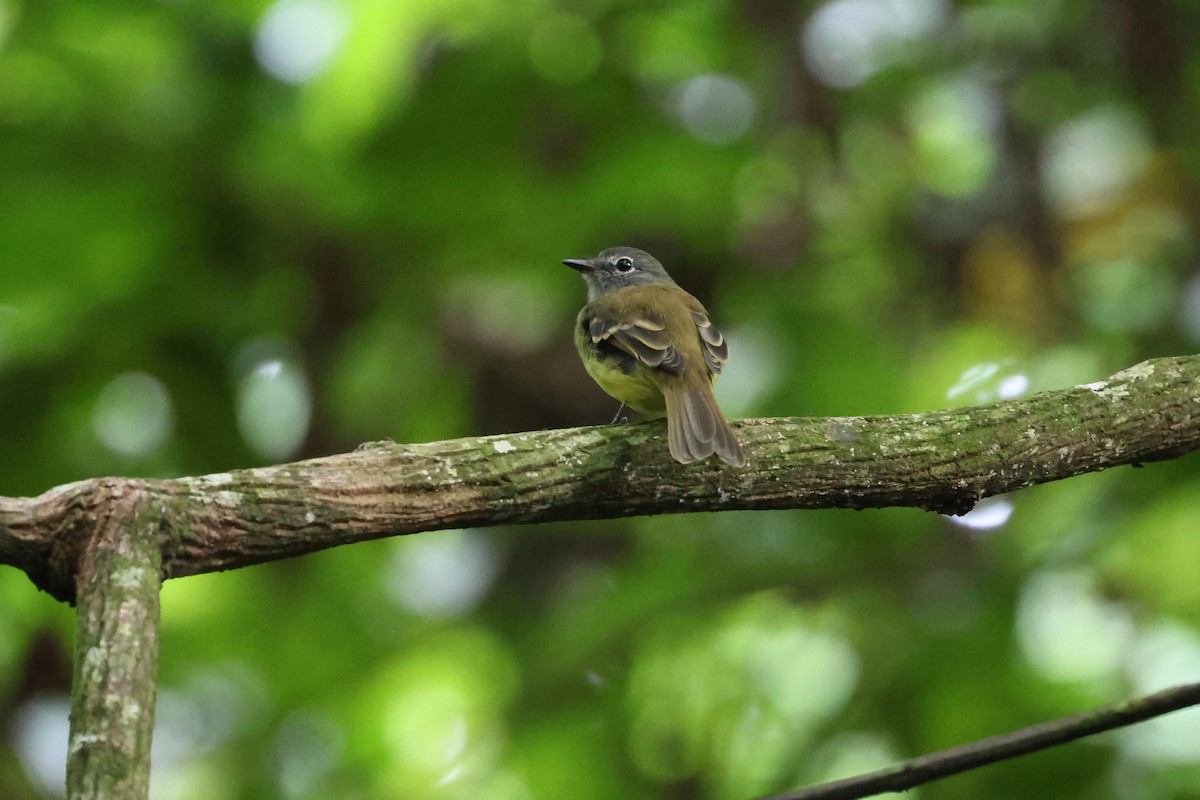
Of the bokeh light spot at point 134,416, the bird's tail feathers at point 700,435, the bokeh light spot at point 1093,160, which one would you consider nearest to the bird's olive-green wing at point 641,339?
the bird's tail feathers at point 700,435

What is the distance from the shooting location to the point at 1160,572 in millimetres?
4211

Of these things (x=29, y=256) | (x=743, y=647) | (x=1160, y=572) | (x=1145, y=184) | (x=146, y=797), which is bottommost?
(x=146, y=797)

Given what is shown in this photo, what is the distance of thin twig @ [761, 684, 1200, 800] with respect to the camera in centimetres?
192

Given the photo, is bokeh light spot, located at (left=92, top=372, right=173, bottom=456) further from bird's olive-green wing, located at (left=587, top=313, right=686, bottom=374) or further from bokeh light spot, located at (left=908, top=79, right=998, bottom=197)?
bokeh light spot, located at (left=908, top=79, right=998, bottom=197)

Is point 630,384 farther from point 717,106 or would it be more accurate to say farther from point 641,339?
Answer: point 717,106

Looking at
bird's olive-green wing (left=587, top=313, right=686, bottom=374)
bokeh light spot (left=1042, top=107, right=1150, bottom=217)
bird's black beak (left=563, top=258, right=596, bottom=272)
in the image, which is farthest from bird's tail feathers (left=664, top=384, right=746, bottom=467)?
bokeh light spot (left=1042, top=107, right=1150, bottom=217)

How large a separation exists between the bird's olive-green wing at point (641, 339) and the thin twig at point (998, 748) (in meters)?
1.95

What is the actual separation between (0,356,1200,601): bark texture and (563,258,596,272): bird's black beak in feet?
6.93

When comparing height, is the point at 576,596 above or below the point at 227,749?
above

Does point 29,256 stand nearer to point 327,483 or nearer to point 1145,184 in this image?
point 327,483

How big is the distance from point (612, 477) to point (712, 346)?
6.44ft

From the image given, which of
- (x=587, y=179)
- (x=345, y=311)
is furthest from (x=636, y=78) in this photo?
(x=345, y=311)

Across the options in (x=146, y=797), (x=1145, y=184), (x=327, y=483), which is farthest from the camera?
(x=1145, y=184)

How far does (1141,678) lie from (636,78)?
106 inches
